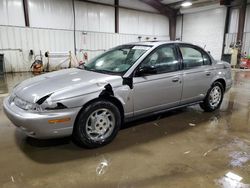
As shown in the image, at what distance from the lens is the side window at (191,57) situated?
11.4ft

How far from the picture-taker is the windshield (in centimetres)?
299

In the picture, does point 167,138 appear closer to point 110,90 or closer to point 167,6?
point 110,90

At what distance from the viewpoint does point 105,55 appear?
3.62 m

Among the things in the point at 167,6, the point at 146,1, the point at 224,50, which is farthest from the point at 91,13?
the point at 224,50

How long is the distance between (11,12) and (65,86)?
370 inches

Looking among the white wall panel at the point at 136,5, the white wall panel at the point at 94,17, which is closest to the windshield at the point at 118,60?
the white wall panel at the point at 94,17

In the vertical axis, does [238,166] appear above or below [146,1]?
below

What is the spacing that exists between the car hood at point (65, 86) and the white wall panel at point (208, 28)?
13.5m

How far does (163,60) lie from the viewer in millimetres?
3229

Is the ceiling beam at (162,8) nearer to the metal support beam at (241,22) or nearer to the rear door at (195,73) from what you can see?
the metal support beam at (241,22)

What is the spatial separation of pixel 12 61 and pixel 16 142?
8687 mm

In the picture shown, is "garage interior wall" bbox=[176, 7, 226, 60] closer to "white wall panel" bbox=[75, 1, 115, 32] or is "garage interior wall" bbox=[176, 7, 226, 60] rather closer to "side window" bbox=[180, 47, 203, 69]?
"white wall panel" bbox=[75, 1, 115, 32]

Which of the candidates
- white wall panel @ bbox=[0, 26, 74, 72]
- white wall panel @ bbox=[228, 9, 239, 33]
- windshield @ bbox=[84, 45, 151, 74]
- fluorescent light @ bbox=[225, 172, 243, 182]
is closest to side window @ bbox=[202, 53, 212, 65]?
windshield @ bbox=[84, 45, 151, 74]

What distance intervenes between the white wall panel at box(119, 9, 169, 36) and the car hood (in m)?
11.5
